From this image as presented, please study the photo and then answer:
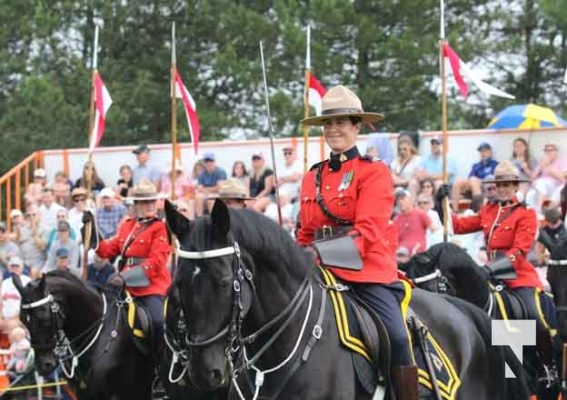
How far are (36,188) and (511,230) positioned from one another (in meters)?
10.8

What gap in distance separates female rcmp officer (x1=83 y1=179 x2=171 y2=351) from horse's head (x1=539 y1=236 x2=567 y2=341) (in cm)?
395

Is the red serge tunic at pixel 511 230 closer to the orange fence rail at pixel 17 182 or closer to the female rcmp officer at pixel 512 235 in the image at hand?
the female rcmp officer at pixel 512 235

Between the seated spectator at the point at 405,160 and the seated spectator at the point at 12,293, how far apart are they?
219 inches

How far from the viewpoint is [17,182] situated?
23328 millimetres

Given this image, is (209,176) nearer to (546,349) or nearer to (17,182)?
(17,182)

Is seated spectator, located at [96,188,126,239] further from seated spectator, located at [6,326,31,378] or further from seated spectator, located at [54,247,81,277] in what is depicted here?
seated spectator, located at [6,326,31,378]

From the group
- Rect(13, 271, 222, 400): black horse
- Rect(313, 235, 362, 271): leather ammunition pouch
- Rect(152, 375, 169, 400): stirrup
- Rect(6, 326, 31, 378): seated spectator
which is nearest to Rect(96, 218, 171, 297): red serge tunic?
Rect(13, 271, 222, 400): black horse

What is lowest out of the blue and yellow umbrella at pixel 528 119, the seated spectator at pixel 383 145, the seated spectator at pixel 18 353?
the seated spectator at pixel 18 353

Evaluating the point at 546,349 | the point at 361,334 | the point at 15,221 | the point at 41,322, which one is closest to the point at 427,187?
the point at 546,349

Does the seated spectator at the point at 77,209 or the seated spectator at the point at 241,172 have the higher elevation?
the seated spectator at the point at 241,172

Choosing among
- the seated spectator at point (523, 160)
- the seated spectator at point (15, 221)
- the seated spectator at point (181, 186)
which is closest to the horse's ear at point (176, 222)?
the seated spectator at point (523, 160)

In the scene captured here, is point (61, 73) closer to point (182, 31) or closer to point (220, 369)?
point (182, 31)

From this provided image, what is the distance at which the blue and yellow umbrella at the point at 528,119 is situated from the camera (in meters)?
19.4

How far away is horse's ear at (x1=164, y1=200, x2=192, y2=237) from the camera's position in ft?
21.9
